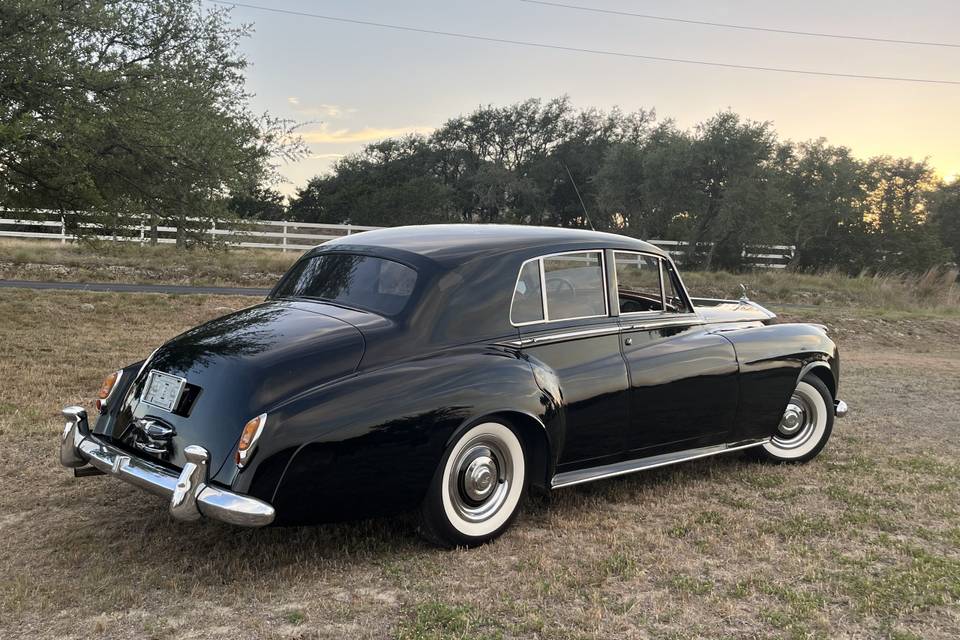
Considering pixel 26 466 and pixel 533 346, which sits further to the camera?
pixel 26 466

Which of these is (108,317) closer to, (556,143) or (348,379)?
(348,379)

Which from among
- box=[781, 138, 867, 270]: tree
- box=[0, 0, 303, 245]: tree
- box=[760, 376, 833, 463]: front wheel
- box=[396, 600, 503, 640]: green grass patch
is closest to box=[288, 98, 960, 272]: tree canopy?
box=[781, 138, 867, 270]: tree

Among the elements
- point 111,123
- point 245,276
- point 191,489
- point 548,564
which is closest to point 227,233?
point 245,276

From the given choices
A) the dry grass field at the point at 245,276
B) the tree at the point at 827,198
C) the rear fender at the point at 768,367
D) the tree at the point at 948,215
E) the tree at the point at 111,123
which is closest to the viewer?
the rear fender at the point at 768,367

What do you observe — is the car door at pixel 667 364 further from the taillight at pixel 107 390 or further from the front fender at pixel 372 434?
the taillight at pixel 107 390

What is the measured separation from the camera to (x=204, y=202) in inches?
515

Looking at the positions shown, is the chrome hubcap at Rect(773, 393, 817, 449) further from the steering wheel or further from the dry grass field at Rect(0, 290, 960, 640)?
the steering wheel

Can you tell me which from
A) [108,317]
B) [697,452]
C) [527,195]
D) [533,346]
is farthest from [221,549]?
[527,195]

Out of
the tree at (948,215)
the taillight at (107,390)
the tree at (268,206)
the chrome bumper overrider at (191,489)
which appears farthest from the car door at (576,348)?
the tree at (948,215)

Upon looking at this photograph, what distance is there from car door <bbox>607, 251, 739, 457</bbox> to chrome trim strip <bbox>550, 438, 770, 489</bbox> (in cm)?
4

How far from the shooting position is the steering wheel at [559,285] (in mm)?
4723

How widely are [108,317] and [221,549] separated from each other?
31.4ft

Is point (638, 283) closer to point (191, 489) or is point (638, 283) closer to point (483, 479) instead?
point (483, 479)

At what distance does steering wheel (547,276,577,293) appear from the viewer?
472 centimetres
